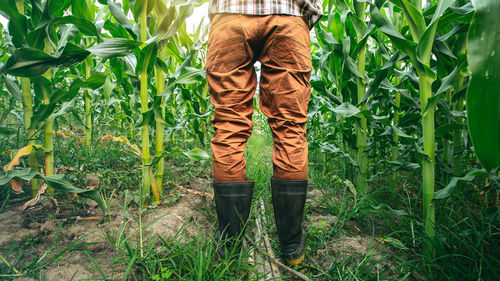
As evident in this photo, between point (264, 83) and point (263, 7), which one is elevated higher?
point (263, 7)

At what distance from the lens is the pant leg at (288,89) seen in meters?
1.13

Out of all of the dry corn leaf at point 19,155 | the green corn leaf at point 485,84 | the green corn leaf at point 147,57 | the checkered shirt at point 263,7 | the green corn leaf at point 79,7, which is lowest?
the dry corn leaf at point 19,155

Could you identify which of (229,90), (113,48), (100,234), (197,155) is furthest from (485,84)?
(100,234)

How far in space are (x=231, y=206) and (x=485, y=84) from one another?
3.29ft

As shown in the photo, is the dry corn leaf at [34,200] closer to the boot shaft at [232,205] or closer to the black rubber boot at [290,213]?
Result: the boot shaft at [232,205]

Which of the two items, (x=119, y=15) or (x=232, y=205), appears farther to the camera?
(x=119, y=15)

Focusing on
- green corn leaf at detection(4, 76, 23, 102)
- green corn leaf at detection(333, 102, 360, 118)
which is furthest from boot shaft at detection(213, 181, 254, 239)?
green corn leaf at detection(4, 76, 23, 102)

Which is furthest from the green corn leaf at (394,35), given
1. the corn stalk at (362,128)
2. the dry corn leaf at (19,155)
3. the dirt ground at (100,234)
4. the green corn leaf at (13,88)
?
the green corn leaf at (13,88)

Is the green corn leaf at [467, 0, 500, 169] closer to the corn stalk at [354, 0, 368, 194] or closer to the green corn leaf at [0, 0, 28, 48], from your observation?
the corn stalk at [354, 0, 368, 194]

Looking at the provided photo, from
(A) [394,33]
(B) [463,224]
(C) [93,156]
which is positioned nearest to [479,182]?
(B) [463,224]

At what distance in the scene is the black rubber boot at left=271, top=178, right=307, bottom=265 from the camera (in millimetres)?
1175

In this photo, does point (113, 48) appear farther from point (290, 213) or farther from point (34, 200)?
point (290, 213)

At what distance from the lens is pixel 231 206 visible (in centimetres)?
115

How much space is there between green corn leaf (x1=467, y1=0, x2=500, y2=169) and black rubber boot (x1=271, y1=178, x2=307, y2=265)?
83 centimetres
